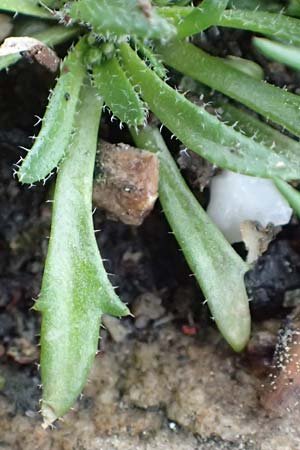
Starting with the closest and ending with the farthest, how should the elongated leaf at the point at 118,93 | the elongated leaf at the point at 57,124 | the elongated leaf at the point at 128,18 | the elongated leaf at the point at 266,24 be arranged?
the elongated leaf at the point at 128,18
the elongated leaf at the point at 57,124
the elongated leaf at the point at 118,93
the elongated leaf at the point at 266,24

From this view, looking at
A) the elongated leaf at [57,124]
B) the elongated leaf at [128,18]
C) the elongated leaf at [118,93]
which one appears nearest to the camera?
the elongated leaf at [128,18]

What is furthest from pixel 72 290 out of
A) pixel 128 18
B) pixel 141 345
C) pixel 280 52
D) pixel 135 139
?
pixel 280 52

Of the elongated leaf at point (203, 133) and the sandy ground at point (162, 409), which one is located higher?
the elongated leaf at point (203, 133)

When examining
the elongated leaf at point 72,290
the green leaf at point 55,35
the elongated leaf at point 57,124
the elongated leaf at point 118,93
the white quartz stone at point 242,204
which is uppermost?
the green leaf at point 55,35

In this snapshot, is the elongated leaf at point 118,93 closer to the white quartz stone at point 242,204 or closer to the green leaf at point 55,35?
the green leaf at point 55,35

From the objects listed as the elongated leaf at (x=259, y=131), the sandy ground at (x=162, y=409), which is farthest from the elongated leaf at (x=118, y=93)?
the sandy ground at (x=162, y=409)

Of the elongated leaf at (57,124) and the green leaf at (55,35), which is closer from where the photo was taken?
the elongated leaf at (57,124)

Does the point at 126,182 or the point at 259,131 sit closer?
the point at 126,182

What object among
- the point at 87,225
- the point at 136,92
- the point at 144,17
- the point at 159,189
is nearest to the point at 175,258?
the point at 159,189

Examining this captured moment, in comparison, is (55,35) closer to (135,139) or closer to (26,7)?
(26,7)
